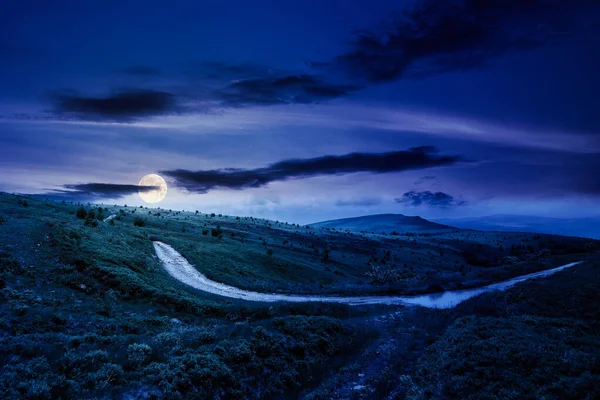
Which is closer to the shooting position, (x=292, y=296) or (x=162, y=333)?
(x=162, y=333)

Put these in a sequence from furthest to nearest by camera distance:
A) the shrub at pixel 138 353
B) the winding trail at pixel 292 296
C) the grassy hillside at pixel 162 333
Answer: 1. the winding trail at pixel 292 296
2. the shrub at pixel 138 353
3. the grassy hillside at pixel 162 333

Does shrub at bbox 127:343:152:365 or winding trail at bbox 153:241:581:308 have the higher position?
shrub at bbox 127:343:152:365

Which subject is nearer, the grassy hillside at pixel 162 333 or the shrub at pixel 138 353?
the grassy hillside at pixel 162 333

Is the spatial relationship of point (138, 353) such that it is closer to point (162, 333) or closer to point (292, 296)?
point (162, 333)

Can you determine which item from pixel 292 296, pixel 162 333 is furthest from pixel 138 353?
pixel 292 296

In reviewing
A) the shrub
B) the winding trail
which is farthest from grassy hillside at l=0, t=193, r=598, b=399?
the winding trail

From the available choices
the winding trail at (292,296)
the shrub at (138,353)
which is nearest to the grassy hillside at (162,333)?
the shrub at (138,353)

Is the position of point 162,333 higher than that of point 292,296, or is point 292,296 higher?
point 162,333

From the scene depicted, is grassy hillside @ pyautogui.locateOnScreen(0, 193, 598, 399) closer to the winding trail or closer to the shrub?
the shrub

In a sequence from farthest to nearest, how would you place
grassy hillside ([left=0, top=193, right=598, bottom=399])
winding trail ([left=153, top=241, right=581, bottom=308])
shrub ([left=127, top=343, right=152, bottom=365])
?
1. winding trail ([left=153, top=241, right=581, bottom=308])
2. shrub ([left=127, top=343, right=152, bottom=365])
3. grassy hillside ([left=0, top=193, right=598, bottom=399])

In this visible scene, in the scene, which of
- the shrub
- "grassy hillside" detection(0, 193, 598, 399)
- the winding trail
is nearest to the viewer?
"grassy hillside" detection(0, 193, 598, 399)

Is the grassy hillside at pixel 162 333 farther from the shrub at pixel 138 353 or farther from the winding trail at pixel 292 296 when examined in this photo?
the winding trail at pixel 292 296

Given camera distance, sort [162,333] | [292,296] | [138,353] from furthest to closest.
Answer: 1. [292,296]
2. [162,333]
3. [138,353]

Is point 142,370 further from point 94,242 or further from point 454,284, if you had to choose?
point 454,284
